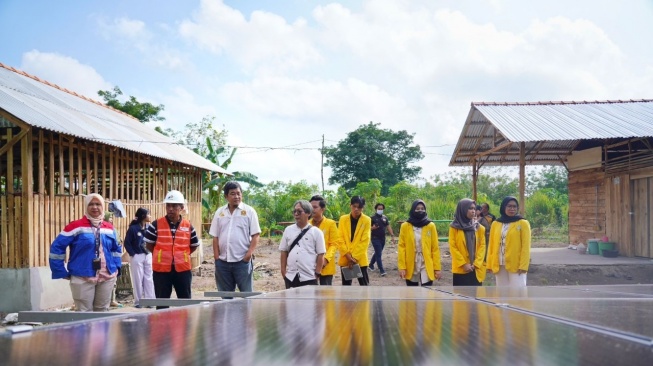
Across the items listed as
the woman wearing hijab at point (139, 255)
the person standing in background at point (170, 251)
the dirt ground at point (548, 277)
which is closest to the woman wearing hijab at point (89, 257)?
the person standing in background at point (170, 251)

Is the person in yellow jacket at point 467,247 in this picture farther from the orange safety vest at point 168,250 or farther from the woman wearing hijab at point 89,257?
the woman wearing hijab at point 89,257

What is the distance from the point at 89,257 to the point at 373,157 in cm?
3333

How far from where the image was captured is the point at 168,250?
204 inches

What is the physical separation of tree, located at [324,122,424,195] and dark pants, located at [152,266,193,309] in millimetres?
31901

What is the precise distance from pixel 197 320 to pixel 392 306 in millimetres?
908

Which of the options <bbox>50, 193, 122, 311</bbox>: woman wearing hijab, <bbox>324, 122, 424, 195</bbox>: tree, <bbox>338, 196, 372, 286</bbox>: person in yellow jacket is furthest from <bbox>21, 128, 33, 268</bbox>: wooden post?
<bbox>324, 122, 424, 195</bbox>: tree

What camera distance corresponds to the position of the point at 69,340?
1.26 meters

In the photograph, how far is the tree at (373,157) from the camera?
122ft

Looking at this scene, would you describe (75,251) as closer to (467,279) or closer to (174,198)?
(174,198)

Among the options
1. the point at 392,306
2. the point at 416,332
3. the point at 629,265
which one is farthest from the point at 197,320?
the point at 629,265

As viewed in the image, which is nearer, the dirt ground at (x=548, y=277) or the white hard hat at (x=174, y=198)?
the white hard hat at (x=174, y=198)

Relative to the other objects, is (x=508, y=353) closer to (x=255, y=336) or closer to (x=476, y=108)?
(x=255, y=336)

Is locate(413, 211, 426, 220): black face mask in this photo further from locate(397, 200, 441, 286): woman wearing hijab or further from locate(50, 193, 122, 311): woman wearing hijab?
locate(50, 193, 122, 311): woman wearing hijab

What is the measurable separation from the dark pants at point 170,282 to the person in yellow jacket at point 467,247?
3141mm
